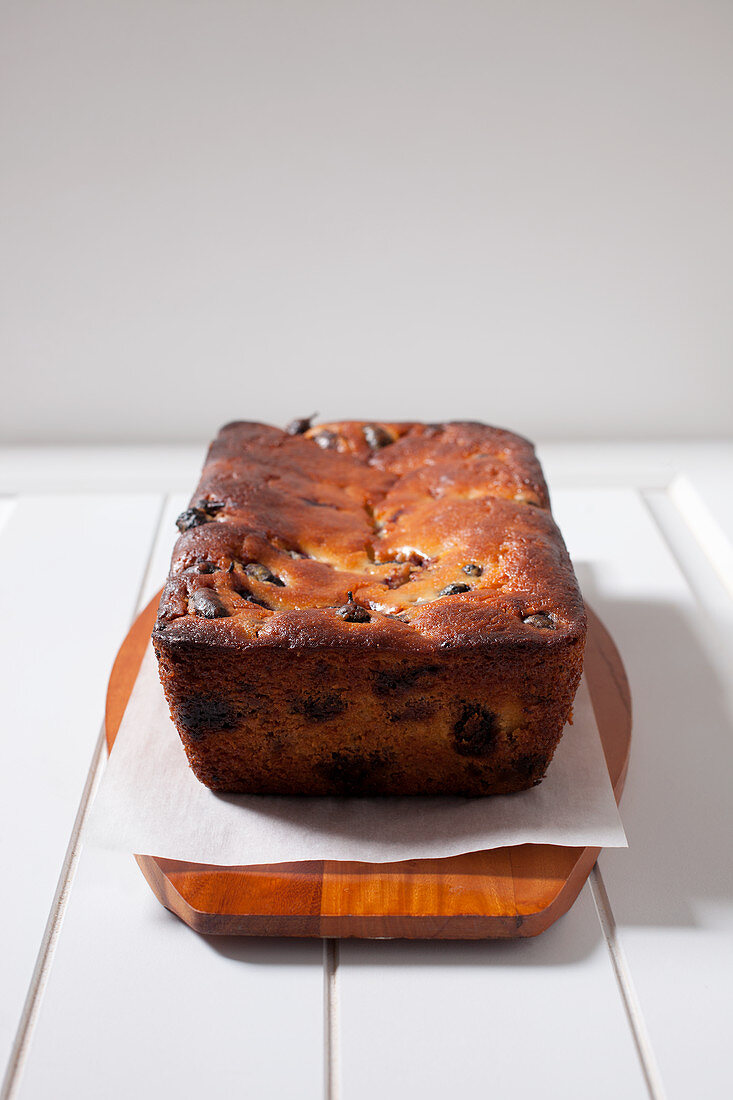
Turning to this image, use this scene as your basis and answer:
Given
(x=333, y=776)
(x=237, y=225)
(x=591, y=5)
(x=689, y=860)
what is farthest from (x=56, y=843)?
(x=591, y=5)

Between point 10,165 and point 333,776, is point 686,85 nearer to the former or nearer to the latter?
point 10,165

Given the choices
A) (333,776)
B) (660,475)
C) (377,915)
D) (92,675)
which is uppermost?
(660,475)

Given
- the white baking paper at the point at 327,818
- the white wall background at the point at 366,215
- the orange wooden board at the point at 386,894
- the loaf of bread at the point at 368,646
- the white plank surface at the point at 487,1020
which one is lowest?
the white plank surface at the point at 487,1020

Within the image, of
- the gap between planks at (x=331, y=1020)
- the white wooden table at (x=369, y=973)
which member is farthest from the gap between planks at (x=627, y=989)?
the gap between planks at (x=331, y=1020)

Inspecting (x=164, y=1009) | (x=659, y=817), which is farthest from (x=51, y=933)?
(x=659, y=817)

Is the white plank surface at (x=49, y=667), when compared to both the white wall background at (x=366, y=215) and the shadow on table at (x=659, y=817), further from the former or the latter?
the white wall background at (x=366, y=215)

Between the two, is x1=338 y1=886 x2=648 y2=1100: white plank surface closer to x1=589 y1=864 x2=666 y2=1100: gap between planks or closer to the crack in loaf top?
Answer: x1=589 y1=864 x2=666 y2=1100: gap between planks

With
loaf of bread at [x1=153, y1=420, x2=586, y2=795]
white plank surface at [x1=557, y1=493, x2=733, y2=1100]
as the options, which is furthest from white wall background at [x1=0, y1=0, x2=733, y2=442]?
loaf of bread at [x1=153, y1=420, x2=586, y2=795]
